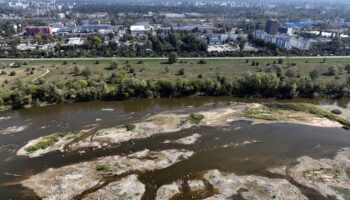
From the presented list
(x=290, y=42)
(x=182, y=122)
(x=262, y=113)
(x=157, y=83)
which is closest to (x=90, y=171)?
(x=182, y=122)

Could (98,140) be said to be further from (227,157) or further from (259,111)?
(259,111)

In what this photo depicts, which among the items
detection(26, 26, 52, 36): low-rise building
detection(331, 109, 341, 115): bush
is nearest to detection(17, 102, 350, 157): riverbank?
detection(331, 109, 341, 115): bush

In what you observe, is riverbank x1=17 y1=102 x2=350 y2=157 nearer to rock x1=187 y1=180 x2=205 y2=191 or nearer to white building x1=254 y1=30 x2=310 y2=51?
rock x1=187 y1=180 x2=205 y2=191

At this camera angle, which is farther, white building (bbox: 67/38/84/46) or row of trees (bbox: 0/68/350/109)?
white building (bbox: 67/38/84/46)

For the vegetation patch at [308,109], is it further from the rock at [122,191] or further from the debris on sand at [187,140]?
the rock at [122,191]

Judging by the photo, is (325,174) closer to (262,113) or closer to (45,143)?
(262,113)

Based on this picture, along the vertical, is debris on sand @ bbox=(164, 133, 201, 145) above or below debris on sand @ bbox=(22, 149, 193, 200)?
above
